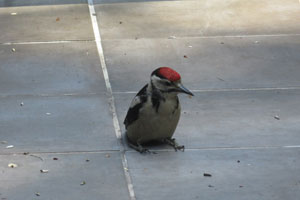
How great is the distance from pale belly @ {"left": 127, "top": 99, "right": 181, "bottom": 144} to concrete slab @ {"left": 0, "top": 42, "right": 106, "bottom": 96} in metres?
1.66

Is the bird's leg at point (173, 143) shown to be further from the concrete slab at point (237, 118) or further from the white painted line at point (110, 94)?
the white painted line at point (110, 94)

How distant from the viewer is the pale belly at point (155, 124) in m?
6.56

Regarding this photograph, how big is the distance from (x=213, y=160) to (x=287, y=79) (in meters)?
2.42

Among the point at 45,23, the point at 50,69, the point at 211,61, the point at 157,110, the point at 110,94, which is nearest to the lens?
the point at 157,110

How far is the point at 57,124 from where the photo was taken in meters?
7.33

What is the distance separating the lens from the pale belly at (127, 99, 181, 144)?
21.5 feet

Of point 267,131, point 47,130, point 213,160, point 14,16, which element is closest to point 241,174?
point 213,160

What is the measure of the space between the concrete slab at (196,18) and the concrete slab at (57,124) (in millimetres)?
2348

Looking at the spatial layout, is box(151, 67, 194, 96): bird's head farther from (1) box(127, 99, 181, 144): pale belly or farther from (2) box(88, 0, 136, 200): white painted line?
(2) box(88, 0, 136, 200): white painted line

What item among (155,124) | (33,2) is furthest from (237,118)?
(33,2)

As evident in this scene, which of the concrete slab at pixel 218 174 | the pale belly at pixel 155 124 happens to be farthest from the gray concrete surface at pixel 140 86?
the pale belly at pixel 155 124

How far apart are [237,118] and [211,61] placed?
70.7 inches

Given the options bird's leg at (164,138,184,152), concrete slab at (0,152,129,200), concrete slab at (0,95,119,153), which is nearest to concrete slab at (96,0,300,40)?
concrete slab at (0,95,119,153)

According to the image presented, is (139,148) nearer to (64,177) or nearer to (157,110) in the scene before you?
(157,110)
